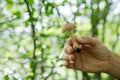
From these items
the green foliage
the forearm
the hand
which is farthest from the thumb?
the green foliage

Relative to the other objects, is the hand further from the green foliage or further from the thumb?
the green foliage

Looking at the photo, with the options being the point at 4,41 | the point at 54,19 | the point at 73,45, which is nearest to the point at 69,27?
the point at 73,45

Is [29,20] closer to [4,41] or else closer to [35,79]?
[35,79]

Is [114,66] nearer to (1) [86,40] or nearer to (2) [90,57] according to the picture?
(2) [90,57]

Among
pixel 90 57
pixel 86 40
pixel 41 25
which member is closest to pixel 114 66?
pixel 90 57

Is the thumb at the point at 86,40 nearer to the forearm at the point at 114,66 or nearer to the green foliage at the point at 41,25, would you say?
the forearm at the point at 114,66
